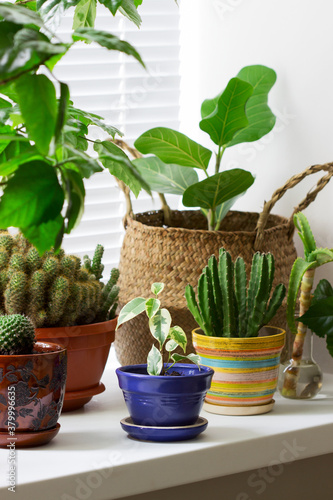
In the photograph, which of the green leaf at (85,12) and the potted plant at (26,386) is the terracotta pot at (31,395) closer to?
the potted plant at (26,386)

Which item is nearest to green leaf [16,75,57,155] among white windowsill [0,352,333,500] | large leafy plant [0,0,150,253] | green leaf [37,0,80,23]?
large leafy plant [0,0,150,253]

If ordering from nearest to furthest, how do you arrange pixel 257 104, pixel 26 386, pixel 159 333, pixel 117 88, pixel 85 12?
pixel 85 12 < pixel 26 386 < pixel 159 333 < pixel 257 104 < pixel 117 88

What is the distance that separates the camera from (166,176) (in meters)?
1.24

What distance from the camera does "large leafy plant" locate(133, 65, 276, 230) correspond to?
109 cm

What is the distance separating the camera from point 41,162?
33 cm

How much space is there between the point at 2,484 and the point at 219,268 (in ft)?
1.47

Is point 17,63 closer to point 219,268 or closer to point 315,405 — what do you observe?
point 219,268

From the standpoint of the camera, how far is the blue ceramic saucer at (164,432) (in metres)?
0.84

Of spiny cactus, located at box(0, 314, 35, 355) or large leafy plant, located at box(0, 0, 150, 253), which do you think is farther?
spiny cactus, located at box(0, 314, 35, 355)

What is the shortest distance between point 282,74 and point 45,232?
107 centimetres

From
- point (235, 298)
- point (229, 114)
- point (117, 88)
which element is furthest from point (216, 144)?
point (117, 88)

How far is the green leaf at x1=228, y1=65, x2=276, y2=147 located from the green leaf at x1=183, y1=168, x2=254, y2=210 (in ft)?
0.46

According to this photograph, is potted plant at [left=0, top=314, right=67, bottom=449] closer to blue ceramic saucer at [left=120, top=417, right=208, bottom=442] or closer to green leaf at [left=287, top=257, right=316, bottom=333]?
blue ceramic saucer at [left=120, top=417, right=208, bottom=442]

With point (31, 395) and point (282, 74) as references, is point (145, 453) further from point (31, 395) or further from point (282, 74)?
point (282, 74)
